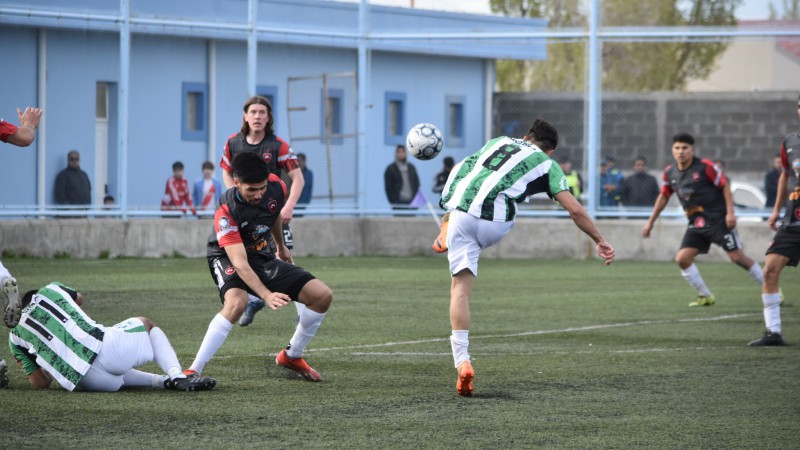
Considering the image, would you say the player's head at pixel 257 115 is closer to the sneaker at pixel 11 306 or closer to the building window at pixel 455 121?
the sneaker at pixel 11 306

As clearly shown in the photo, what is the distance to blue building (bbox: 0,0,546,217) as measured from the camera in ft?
66.6

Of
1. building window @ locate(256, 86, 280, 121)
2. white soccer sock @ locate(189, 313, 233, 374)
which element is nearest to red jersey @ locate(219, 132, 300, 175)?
white soccer sock @ locate(189, 313, 233, 374)

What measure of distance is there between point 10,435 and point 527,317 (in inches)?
295

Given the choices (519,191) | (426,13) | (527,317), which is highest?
(426,13)

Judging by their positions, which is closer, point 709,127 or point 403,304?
point 403,304

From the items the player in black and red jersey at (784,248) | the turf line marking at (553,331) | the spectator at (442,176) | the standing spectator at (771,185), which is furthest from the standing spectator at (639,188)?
the player in black and red jersey at (784,248)

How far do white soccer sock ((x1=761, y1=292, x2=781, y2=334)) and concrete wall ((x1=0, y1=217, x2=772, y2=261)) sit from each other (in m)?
10.9

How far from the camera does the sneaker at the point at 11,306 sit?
25.1 feet

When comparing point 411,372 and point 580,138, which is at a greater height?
point 580,138

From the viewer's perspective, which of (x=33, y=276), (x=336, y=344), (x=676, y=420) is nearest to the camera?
(x=676, y=420)

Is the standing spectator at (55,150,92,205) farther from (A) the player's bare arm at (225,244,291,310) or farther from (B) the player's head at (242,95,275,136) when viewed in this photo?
(A) the player's bare arm at (225,244,291,310)

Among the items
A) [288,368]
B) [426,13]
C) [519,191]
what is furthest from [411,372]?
[426,13]

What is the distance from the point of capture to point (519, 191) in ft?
28.7

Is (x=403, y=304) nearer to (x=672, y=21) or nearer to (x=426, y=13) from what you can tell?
(x=426, y=13)
